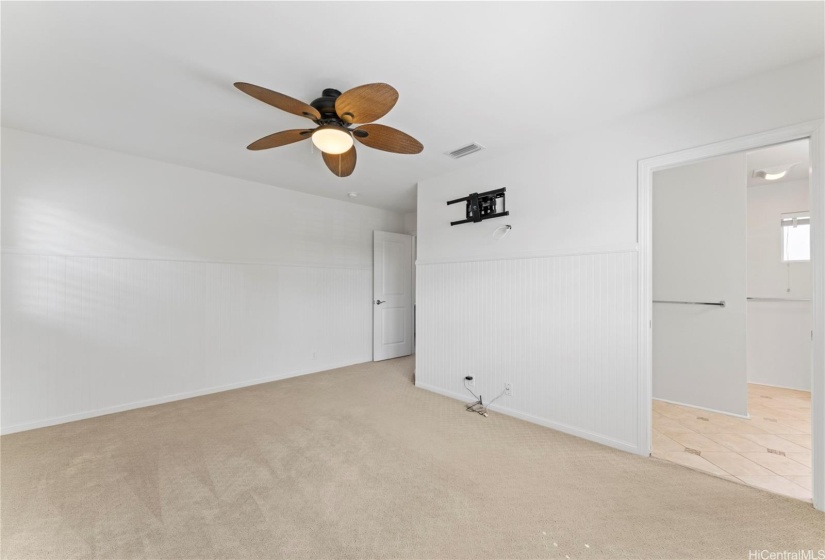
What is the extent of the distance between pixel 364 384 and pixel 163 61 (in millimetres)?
3452

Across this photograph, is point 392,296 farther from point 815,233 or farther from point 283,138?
point 815,233

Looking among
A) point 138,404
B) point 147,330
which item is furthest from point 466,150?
point 138,404

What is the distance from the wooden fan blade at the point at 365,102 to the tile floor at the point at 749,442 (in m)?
3.03

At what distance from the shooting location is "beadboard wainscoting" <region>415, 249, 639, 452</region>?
94.7 inches

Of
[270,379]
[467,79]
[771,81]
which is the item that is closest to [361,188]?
[467,79]

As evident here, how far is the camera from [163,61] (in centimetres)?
182

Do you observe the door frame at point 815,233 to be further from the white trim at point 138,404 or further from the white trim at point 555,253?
the white trim at point 138,404

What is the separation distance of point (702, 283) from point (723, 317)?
368 millimetres

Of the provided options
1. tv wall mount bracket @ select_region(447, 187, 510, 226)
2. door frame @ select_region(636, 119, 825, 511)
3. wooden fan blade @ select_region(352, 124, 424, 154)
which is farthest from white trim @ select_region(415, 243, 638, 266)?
wooden fan blade @ select_region(352, 124, 424, 154)

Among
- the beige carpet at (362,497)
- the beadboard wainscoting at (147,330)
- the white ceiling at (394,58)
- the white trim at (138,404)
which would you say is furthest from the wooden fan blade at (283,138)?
the white trim at (138,404)

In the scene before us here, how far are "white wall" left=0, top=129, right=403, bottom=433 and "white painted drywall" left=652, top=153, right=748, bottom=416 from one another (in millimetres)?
4123

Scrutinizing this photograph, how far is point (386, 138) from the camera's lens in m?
2.14

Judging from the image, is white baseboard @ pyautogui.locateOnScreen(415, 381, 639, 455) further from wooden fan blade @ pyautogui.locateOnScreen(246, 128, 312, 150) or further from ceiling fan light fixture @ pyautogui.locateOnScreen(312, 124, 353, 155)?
wooden fan blade @ pyautogui.locateOnScreen(246, 128, 312, 150)

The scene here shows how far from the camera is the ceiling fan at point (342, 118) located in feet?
5.36
